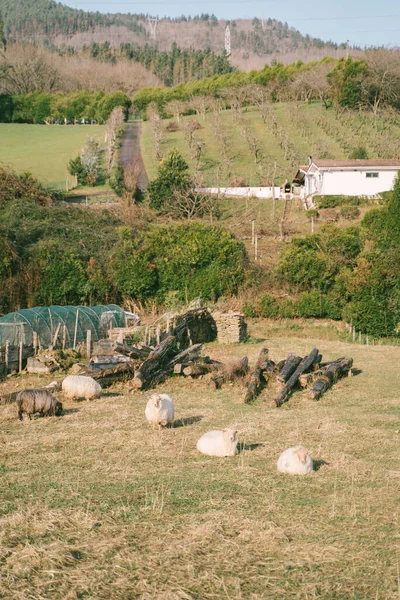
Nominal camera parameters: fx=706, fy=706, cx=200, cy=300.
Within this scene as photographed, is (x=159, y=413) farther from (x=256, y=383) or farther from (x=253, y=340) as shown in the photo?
(x=253, y=340)

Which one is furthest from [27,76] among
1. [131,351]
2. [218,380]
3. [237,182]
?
[218,380]

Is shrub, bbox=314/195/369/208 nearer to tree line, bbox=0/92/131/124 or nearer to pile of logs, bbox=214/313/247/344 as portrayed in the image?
pile of logs, bbox=214/313/247/344

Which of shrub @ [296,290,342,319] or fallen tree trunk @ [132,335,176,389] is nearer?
fallen tree trunk @ [132,335,176,389]

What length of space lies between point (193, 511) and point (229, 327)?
16.2m

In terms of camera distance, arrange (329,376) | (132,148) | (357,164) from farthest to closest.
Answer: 1. (132,148)
2. (357,164)
3. (329,376)

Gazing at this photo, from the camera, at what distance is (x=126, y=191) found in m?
45.6

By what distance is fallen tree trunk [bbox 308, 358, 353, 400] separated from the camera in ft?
49.4

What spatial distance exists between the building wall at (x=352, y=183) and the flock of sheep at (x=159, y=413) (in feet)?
120

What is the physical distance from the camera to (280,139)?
66875 mm

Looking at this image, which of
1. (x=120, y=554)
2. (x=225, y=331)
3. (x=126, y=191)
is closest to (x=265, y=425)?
(x=120, y=554)

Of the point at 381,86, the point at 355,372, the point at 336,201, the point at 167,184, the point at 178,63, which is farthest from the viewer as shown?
the point at 178,63

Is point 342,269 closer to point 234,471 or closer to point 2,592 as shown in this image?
point 234,471

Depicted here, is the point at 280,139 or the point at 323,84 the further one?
the point at 323,84

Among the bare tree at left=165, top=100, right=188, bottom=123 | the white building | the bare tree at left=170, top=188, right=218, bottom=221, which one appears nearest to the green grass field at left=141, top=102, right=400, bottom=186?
the bare tree at left=165, top=100, right=188, bottom=123
